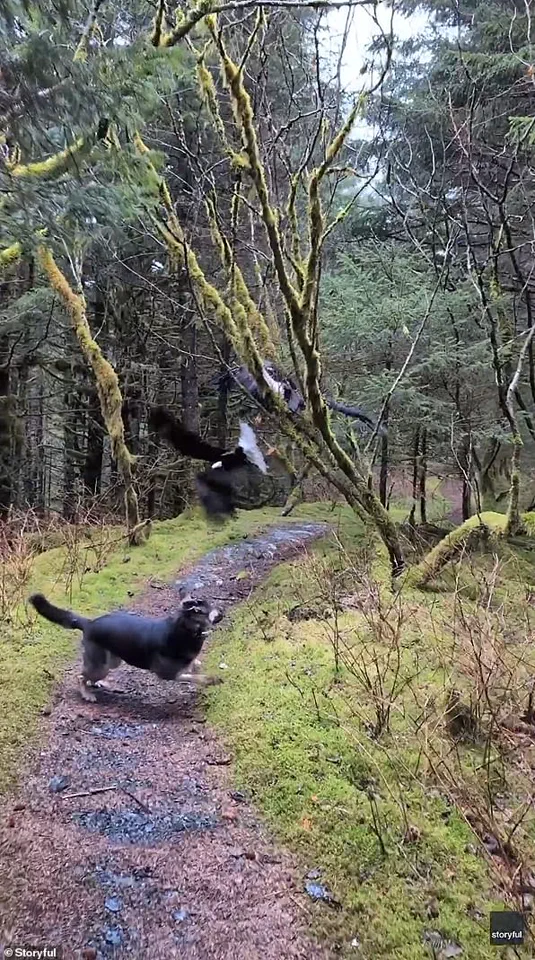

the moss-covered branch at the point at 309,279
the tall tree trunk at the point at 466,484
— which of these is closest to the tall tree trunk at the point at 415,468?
the tall tree trunk at the point at 466,484

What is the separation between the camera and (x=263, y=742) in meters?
3.40

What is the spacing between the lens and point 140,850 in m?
2.56

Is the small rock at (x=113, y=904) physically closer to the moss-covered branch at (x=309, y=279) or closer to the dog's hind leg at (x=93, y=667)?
the dog's hind leg at (x=93, y=667)

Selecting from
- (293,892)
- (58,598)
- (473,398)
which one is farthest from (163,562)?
(473,398)

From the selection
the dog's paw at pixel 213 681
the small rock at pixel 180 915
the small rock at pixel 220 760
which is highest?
the dog's paw at pixel 213 681

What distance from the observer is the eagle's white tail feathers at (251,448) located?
650 centimetres

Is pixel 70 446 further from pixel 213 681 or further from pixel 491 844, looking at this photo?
pixel 491 844

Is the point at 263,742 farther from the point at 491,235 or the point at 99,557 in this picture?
the point at 491,235

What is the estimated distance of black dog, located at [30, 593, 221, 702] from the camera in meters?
3.88

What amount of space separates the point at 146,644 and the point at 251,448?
313cm

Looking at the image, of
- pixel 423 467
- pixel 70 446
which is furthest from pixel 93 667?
pixel 70 446

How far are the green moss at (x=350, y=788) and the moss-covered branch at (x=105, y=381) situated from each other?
3.39 m

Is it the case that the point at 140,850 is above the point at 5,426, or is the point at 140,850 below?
below

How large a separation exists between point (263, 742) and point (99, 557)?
3.66 metres
